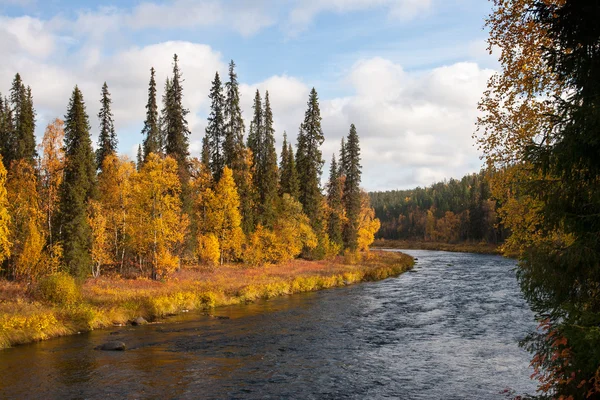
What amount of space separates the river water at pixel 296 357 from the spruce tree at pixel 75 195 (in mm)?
10993

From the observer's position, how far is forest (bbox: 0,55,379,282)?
32438mm

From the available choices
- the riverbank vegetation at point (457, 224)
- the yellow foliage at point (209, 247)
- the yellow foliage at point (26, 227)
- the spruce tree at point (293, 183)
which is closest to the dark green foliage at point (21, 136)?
the yellow foliage at point (26, 227)

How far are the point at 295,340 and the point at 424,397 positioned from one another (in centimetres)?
880

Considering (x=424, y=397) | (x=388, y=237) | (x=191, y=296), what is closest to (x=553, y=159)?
(x=424, y=397)

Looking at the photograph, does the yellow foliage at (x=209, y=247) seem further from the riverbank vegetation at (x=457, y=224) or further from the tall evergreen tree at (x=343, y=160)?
the riverbank vegetation at (x=457, y=224)

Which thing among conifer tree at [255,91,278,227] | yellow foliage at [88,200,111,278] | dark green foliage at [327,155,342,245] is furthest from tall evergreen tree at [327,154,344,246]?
yellow foliage at [88,200,111,278]

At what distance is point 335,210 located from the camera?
203ft

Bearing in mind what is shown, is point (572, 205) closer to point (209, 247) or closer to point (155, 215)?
point (155, 215)

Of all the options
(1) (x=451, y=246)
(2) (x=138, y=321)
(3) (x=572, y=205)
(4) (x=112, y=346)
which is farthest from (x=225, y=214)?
(1) (x=451, y=246)

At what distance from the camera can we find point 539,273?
8.27 m

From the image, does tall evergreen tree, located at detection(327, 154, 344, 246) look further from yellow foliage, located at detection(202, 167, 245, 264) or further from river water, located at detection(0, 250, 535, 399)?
river water, located at detection(0, 250, 535, 399)

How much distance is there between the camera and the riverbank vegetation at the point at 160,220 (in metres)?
28.0

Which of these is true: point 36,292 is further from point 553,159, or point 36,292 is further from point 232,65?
point 232,65

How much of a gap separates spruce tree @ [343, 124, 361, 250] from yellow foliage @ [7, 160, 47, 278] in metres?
41.4
